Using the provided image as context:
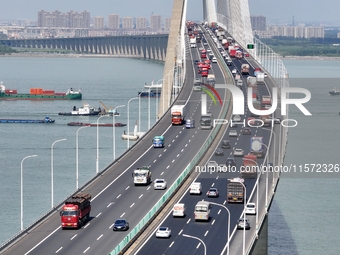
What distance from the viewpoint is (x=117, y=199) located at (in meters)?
45.9

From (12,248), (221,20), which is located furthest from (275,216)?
(221,20)

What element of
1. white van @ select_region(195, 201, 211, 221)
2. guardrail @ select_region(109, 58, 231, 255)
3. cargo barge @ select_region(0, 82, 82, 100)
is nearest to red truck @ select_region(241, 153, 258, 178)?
guardrail @ select_region(109, 58, 231, 255)

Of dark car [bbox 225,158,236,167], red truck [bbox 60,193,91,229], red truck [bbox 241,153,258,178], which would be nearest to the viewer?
red truck [bbox 60,193,91,229]

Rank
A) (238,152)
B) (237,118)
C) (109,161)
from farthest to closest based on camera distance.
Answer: (109,161), (237,118), (238,152)

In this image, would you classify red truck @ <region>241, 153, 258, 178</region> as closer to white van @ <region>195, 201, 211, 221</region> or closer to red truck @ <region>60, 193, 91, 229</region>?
white van @ <region>195, 201, 211, 221</region>

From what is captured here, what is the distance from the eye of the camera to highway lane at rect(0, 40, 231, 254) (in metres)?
38.0

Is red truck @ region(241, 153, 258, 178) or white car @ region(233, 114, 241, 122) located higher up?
white car @ region(233, 114, 241, 122)

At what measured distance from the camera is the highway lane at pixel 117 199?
38.0 meters

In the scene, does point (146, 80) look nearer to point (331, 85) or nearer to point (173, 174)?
point (331, 85)

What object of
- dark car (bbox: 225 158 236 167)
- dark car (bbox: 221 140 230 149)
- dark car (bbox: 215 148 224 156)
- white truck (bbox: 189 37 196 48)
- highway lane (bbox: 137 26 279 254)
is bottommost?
highway lane (bbox: 137 26 279 254)

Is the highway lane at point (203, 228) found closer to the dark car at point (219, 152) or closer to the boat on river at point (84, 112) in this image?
the dark car at point (219, 152)

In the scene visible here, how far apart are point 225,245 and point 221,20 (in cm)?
14734

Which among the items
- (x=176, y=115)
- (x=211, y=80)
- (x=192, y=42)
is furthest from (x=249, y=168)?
(x=192, y=42)

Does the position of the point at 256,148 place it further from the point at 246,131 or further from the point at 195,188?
the point at 195,188
